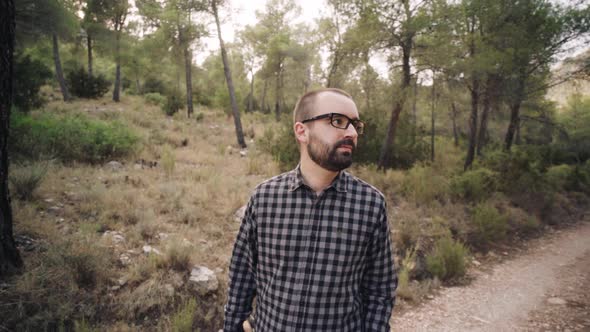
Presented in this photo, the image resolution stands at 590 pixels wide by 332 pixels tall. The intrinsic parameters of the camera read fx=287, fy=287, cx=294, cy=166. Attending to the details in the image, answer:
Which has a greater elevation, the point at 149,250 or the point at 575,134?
the point at 575,134

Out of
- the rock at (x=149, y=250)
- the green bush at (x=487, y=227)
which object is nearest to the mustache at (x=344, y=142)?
the rock at (x=149, y=250)

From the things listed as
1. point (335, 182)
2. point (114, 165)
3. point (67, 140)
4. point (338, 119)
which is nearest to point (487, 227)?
point (335, 182)

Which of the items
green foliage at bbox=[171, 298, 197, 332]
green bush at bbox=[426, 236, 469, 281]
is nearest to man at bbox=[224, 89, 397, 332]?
green foliage at bbox=[171, 298, 197, 332]

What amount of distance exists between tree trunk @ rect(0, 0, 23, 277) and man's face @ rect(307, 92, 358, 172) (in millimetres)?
3183

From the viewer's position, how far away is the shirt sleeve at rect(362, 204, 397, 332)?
1.48 meters

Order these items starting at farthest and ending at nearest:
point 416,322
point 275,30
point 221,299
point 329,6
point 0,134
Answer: point 275,30 < point 329,6 < point 416,322 < point 221,299 < point 0,134

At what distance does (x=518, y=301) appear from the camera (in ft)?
14.4

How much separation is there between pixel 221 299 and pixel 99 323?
1.27 meters

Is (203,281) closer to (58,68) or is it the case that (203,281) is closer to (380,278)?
(380,278)

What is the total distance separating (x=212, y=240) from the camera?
188 inches

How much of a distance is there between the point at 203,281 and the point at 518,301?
470 centimetres

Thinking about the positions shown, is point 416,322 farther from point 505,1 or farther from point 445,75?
point 505,1

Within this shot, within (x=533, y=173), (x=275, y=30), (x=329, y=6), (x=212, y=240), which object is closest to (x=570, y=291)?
(x=533, y=173)

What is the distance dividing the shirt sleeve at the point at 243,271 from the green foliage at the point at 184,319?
1.76 metres
